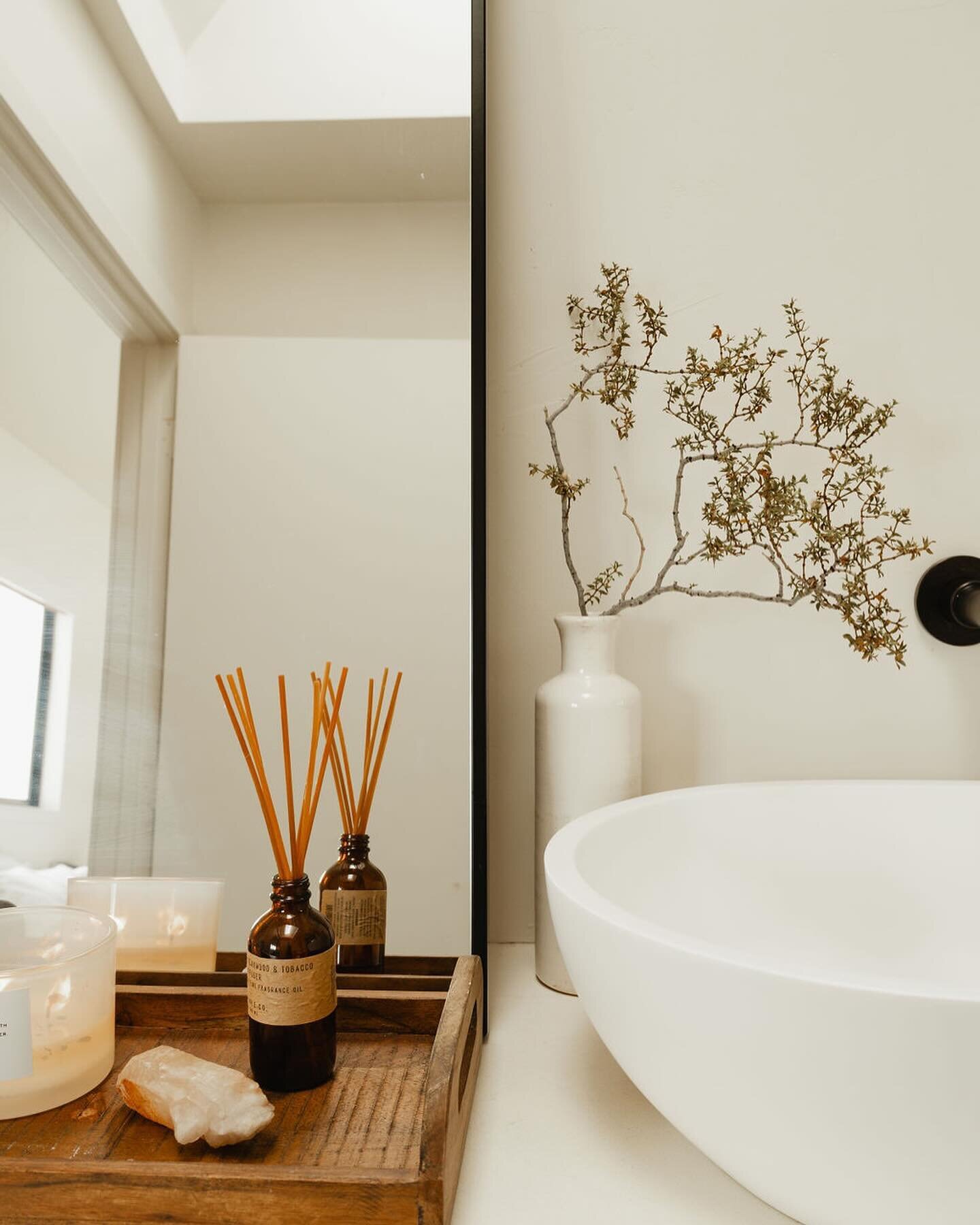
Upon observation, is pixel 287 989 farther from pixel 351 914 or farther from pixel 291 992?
pixel 351 914

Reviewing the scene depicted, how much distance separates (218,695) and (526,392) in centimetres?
44

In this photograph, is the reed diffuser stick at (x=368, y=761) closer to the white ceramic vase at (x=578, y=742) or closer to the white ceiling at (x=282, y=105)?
the white ceramic vase at (x=578, y=742)

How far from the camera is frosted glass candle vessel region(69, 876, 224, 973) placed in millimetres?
772

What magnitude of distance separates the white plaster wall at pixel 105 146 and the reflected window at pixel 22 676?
0.30m

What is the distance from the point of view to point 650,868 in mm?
→ 728

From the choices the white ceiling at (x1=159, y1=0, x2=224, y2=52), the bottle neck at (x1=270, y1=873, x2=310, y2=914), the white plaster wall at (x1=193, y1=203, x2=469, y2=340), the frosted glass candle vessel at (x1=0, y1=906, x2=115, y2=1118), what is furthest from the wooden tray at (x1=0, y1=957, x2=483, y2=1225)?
the white ceiling at (x1=159, y1=0, x2=224, y2=52)

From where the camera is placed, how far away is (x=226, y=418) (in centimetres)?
85

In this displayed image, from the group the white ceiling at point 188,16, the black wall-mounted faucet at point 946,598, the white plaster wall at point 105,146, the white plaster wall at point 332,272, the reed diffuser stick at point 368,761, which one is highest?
the white ceiling at point 188,16

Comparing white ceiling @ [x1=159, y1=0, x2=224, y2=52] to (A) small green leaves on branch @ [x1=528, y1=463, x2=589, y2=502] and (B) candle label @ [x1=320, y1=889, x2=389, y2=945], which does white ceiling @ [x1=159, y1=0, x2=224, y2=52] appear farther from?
(B) candle label @ [x1=320, y1=889, x2=389, y2=945]

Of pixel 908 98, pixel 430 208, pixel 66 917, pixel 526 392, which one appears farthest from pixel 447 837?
pixel 908 98

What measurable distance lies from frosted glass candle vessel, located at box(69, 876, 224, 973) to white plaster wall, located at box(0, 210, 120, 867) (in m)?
0.13

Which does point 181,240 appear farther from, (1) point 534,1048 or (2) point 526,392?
(1) point 534,1048

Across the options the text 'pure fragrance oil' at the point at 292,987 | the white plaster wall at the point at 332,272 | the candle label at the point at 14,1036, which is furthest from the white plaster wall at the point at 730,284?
the candle label at the point at 14,1036

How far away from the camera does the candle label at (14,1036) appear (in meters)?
0.56
